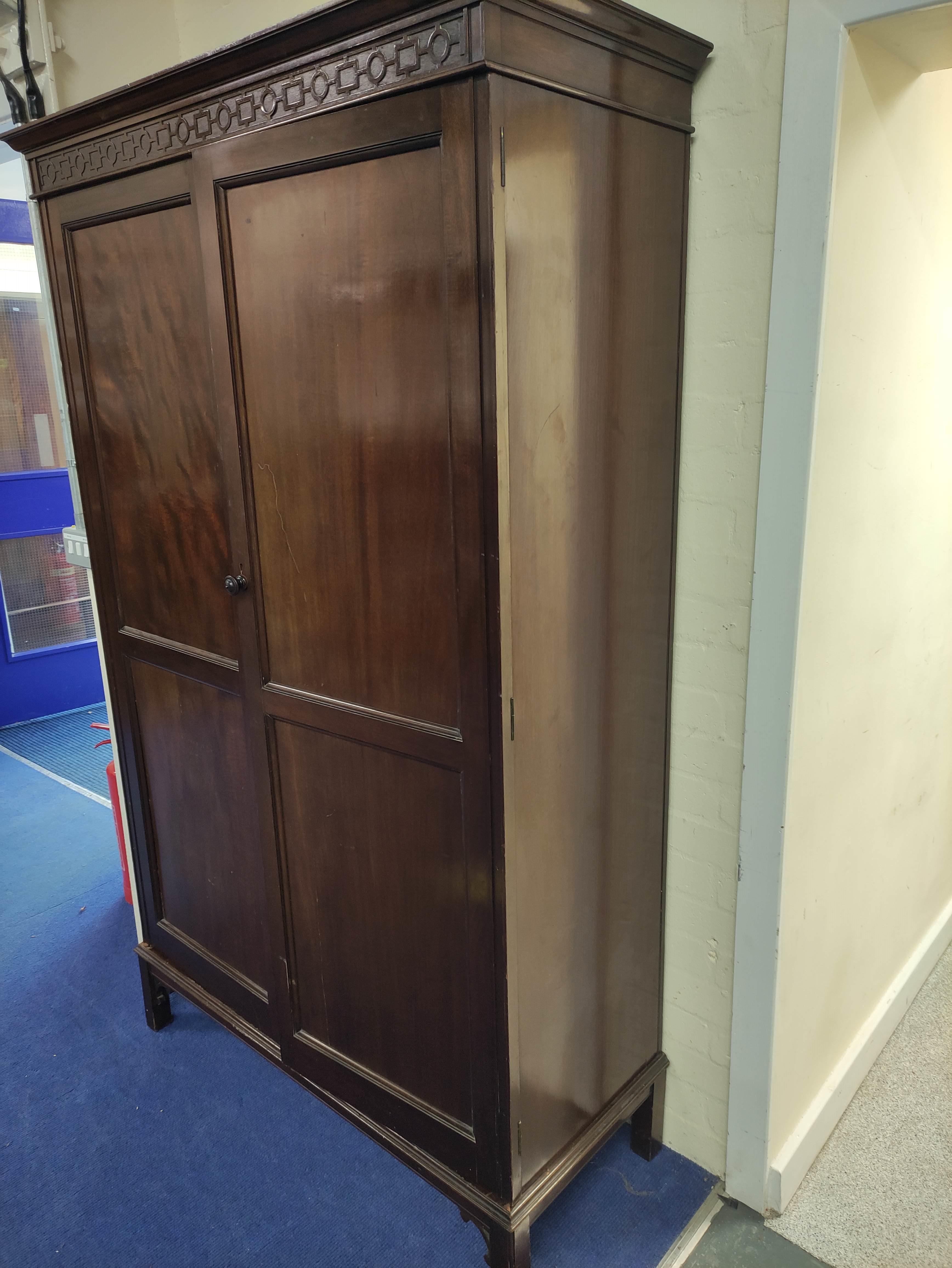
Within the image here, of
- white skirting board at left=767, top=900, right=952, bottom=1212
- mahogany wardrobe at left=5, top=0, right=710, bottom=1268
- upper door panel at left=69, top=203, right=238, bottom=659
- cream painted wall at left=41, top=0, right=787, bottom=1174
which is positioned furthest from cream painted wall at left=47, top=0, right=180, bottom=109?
white skirting board at left=767, top=900, right=952, bottom=1212

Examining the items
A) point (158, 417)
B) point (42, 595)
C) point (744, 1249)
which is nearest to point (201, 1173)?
point (744, 1249)

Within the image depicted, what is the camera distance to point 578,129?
1.17 metres

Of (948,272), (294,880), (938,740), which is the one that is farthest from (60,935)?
(948,272)

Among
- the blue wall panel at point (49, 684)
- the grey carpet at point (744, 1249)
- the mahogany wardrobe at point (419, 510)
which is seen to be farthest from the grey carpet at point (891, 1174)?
the blue wall panel at point (49, 684)

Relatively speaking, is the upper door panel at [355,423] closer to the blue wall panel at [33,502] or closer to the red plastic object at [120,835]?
the red plastic object at [120,835]

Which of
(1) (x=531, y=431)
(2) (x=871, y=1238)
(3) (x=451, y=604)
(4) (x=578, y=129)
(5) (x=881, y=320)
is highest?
(4) (x=578, y=129)

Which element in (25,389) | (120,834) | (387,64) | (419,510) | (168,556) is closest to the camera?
(387,64)

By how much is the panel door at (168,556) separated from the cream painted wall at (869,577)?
3.28 ft

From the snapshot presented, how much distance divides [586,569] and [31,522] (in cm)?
367

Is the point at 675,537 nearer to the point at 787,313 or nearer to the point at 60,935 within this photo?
the point at 787,313

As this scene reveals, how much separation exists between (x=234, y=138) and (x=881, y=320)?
42.7 inches

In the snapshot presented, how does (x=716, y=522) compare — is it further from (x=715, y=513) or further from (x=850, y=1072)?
(x=850, y=1072)

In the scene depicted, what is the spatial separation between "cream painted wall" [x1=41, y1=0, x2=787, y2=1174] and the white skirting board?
120 millimetres

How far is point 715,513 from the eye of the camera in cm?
149
